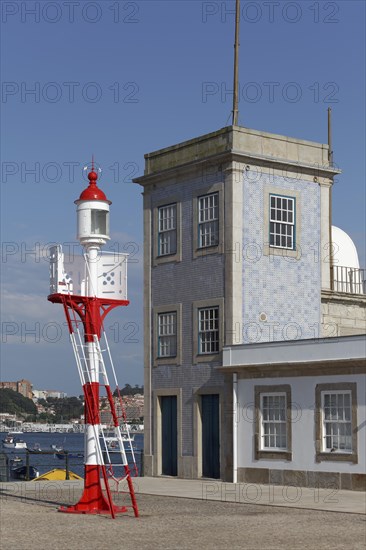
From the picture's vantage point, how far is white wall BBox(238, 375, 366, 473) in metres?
27.8

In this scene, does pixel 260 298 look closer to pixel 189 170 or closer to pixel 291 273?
pixel 291 273

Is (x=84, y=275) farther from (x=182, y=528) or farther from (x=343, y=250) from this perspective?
(x=343, y=250)

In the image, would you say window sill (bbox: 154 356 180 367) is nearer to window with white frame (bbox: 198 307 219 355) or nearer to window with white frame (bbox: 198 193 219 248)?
window with white frame (bbox: 198 307 219 355)

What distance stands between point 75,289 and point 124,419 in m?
3.35

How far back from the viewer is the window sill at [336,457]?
27875mm

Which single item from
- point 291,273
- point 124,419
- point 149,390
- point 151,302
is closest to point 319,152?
point 291,273

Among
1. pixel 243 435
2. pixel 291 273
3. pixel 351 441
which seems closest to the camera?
pixel 351 441

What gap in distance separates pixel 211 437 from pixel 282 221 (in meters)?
7.02

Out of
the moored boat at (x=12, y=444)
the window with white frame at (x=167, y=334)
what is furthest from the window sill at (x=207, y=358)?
the moored boat at (x=12, y=444)

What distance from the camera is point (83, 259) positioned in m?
22.8

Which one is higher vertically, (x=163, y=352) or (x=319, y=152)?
(x=319, y=152)

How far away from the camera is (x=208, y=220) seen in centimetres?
3316

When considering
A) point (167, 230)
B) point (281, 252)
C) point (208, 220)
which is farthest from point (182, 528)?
point (167, 230)

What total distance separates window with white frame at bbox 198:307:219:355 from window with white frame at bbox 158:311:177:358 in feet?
4.38
